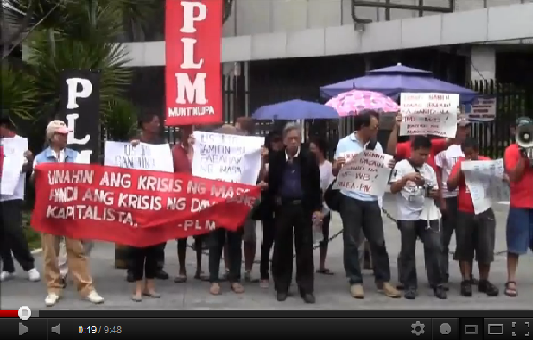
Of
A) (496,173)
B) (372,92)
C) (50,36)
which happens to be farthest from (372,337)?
(50,36)

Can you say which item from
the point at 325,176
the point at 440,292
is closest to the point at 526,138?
the point at 440,292

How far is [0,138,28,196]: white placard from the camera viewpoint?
8.94m

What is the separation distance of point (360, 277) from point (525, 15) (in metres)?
10.9

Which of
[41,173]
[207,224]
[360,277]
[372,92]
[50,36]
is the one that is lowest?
[360,277]

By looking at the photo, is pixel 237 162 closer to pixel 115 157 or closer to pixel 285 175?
pixel 285 175

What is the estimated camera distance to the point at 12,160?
896 centimetres

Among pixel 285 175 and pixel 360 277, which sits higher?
pixel 285 175

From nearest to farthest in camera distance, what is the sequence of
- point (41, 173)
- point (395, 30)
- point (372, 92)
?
point (41, 173)
point (372, 92)
point (395, 30)

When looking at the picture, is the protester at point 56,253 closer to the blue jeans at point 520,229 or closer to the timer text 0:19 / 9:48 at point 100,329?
the timer text 0:19 / 9:48 at point 100,329

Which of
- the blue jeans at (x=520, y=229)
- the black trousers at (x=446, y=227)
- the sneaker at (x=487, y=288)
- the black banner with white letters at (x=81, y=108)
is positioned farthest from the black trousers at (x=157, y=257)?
the blue jeans at (x=520, y=229)

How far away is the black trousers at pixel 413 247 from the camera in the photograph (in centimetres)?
873

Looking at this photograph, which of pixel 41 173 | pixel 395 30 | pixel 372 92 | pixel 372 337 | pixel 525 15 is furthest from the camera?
pixel 395 30

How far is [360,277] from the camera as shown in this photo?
29.1ft

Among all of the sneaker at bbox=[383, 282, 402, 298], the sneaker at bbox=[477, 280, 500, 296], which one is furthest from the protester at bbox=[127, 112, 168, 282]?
the sneaker at bbox=[477, 280, 500, 296]
